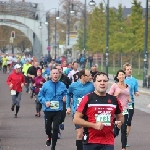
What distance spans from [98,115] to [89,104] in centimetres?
18

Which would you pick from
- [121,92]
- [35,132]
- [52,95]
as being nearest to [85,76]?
[121,92]

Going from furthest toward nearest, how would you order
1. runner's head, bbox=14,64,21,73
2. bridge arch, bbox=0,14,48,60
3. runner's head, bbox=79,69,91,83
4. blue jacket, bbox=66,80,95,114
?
bridge arch, bbox=0,14,48,60 → runner's head, bbox=14,64,21,73 → blue jacket, bbox=66,80,95,114 → runner's head, bbox=79,69,91,83

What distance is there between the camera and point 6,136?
17.0m

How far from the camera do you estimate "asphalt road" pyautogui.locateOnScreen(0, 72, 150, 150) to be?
49.8 feet

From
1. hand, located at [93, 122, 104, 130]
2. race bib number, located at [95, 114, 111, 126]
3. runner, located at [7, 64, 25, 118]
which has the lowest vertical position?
runner, located at [7, 64, 25, 118]

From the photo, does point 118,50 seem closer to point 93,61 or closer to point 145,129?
point 93,61

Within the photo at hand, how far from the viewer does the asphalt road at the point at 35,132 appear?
1518 cm

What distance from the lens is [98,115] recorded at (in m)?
8.98

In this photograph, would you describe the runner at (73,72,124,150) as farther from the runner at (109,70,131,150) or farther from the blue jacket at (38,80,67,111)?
the blue jacket at (38,80,67,111)

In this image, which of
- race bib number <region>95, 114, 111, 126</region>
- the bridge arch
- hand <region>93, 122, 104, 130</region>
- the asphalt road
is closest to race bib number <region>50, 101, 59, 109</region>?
the asphalt road

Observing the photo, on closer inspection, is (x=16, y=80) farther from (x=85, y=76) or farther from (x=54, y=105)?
(x=85, y=76)

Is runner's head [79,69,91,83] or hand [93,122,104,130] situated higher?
runner's head [79,69,91,83]

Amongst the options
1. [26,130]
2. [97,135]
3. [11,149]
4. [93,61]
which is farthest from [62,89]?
[93,61]

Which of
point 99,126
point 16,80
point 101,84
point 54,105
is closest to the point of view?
point 99,126
